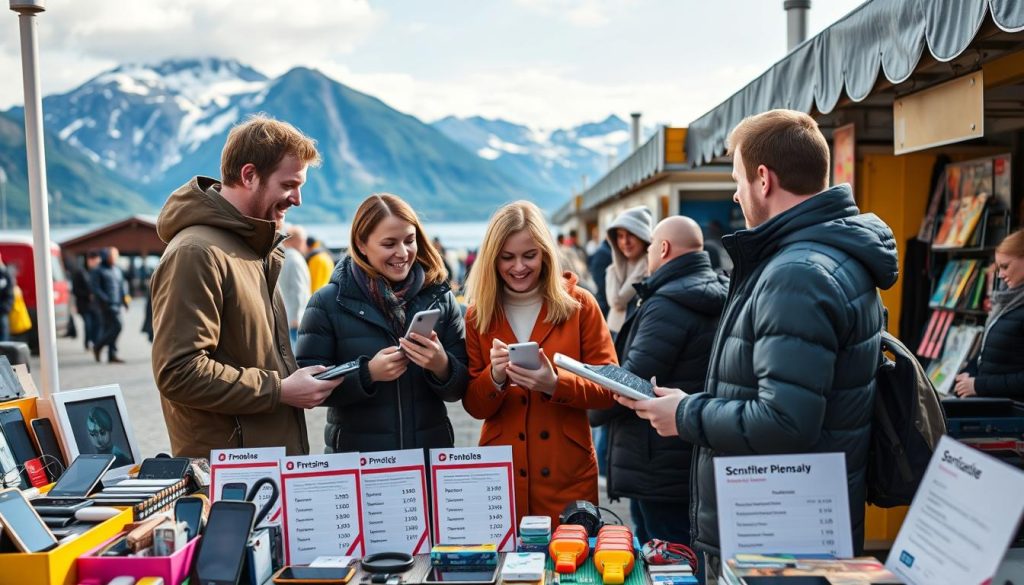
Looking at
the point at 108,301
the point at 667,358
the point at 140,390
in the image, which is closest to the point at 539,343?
the point at 667,358

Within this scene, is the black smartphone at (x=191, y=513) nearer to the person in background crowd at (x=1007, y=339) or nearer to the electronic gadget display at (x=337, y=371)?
the electronic gadget display at (x=337, y=371)

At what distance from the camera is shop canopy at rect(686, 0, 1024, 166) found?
238 centimetres

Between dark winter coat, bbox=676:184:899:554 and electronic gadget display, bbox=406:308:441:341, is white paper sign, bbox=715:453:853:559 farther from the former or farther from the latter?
electronic gadget display, bbox=406:308:441:341

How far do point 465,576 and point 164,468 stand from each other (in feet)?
3.37

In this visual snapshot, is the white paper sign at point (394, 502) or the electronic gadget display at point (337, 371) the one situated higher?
the electronic gadget display at point (337, 371)

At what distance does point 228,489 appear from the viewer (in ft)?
7.15

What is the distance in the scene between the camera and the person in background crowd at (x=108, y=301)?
12.9m

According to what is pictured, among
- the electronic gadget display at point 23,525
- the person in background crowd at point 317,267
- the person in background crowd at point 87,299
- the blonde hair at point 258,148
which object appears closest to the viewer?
the electronic gadget display at point 23,525

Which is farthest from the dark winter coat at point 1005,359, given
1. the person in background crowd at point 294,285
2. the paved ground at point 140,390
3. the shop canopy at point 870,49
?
the person in background crowd at point 294,285

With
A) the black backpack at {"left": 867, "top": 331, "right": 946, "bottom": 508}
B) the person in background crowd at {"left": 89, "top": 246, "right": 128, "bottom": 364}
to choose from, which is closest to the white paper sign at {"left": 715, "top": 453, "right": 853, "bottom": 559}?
the black backpack at {"left": 867, "top": 331, "right": 946, "bottom": 508}

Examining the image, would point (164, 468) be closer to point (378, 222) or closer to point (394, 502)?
point (394, 502)

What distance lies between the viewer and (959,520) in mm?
1583

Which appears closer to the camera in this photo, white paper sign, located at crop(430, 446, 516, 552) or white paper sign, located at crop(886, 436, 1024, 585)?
white paper sign, located at crop(886, 436, 1024, 585)

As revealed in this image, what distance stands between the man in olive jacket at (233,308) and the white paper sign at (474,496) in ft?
2.06
